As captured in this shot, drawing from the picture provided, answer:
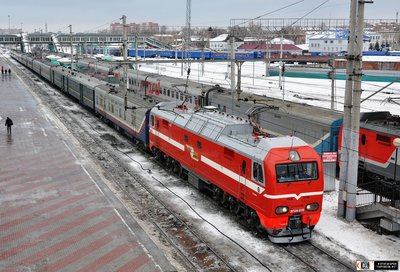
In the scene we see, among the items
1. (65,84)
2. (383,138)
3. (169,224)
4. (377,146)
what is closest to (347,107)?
(383,138)

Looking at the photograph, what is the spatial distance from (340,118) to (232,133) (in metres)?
7.57

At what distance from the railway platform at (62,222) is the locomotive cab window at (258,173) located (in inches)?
157

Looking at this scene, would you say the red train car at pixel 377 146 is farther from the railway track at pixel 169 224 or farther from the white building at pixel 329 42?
the white building at pixel 329 42

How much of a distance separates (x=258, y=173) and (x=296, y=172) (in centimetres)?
125

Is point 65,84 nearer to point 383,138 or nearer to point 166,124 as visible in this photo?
point 166,124

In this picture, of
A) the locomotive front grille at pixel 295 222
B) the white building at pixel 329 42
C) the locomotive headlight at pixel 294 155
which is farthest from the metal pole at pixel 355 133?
the white building at pixel 329 42

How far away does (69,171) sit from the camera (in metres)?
24.6

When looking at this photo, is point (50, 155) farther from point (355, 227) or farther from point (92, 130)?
point (355, 227)

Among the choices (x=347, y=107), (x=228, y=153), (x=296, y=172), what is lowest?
(x=296, y=172)

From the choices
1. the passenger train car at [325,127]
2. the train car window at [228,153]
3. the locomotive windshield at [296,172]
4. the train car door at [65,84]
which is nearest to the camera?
the locomotive windshield at [296,172]

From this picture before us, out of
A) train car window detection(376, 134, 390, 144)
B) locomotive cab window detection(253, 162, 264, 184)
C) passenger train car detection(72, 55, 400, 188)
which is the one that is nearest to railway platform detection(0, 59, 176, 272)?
locomotive cab window detection(253, 162, 264, 184)

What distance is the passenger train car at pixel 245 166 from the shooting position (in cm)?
1515

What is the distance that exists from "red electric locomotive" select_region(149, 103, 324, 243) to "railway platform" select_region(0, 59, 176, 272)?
368 cm

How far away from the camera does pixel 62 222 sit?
17375 millimetres
